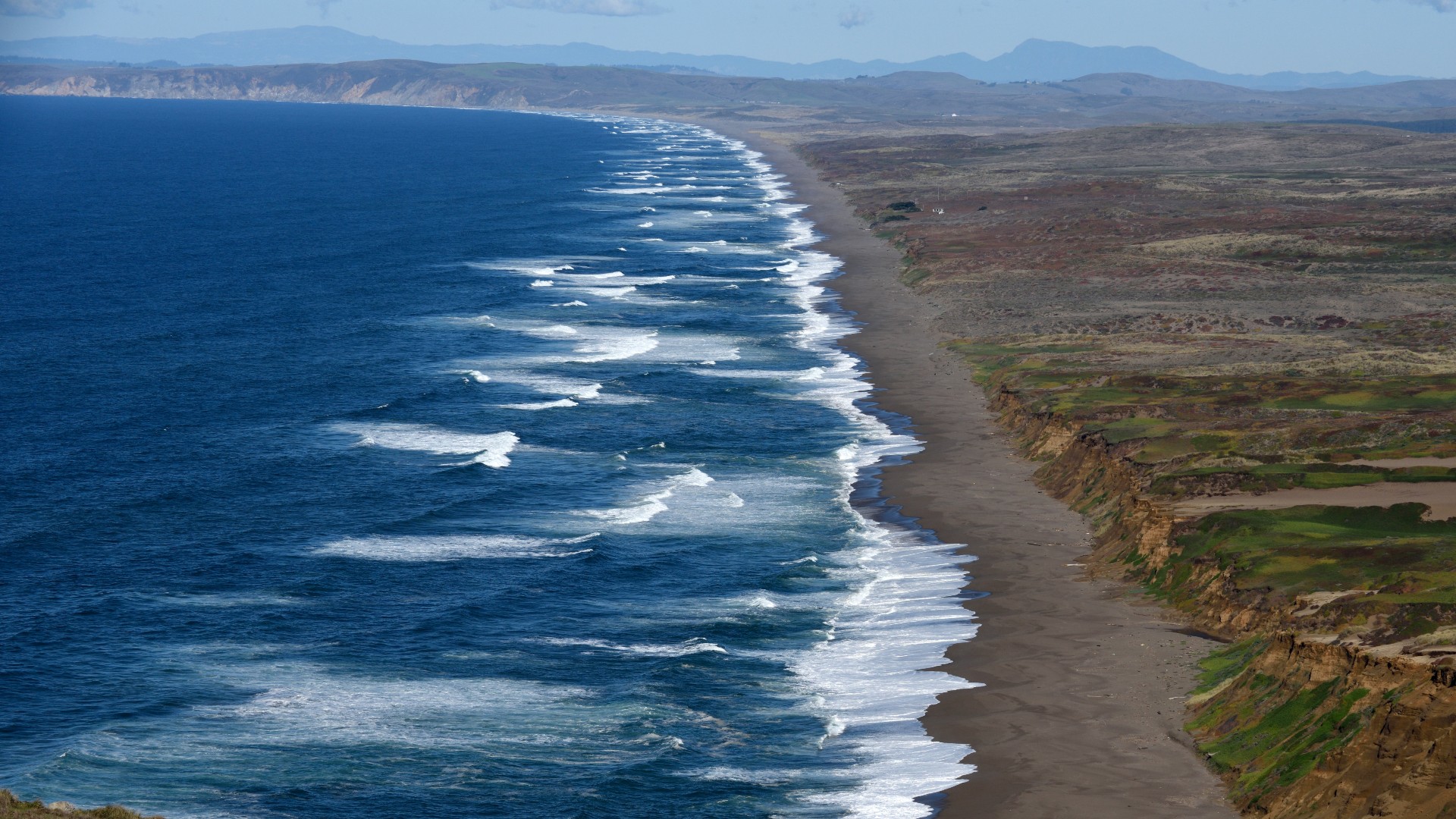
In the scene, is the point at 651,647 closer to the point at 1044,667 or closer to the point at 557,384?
the point at 1044,667

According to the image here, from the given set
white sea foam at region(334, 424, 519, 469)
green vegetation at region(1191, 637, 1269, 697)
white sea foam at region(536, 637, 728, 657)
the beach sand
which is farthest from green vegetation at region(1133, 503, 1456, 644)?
white sea foam at region(334, 424, 519, 469)

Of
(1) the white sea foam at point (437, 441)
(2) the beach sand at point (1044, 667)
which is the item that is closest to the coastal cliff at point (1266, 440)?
(2) the beach sand at point (1044, 667)

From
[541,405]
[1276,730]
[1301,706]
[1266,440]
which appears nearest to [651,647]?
[1276,730]

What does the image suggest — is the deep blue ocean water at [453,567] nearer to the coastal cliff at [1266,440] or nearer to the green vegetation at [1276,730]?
the green vegetation at [1276,730]

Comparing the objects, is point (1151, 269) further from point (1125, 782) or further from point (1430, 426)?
point (1125, 782)

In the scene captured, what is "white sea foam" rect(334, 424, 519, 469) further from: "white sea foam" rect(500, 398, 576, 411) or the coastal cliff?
the coastal cliff
